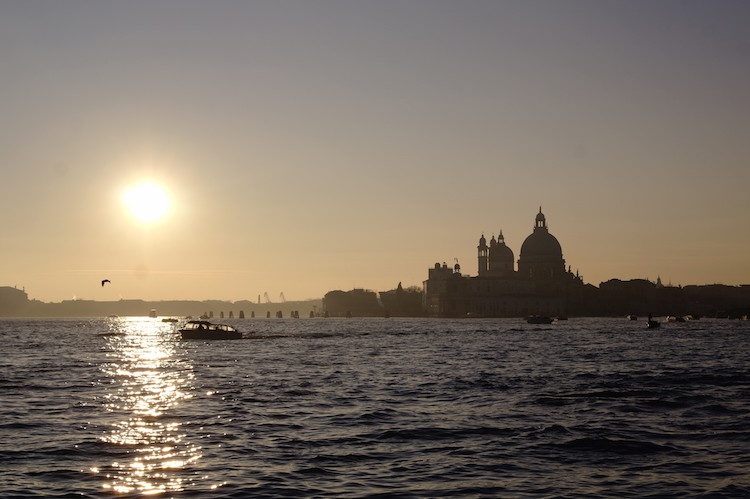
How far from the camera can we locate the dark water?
18.6 meters

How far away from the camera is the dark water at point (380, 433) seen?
61.1 feet

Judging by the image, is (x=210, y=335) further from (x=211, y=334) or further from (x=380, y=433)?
(x=380, y=433)

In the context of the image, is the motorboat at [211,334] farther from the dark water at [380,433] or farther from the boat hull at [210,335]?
the dark water at [380,433]

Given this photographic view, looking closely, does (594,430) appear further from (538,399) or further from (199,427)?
(199,427)

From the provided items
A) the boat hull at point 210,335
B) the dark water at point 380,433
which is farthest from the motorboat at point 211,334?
the dark water at point 380,433

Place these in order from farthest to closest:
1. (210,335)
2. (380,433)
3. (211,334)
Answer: (211,334) < (210,335) < (380,433)

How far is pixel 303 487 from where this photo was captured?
717 inches

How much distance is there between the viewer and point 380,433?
24672 millimetres

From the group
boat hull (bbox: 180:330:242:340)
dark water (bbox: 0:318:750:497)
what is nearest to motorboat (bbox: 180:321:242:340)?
boat hull (bbox: 180:330:242:340)

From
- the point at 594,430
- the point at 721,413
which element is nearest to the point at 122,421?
the point at 594,430

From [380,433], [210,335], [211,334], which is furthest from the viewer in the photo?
[211,334]

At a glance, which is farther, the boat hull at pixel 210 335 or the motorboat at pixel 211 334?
the motorboat at pixel 211 334

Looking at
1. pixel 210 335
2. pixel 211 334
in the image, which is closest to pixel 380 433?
pixel 210 335

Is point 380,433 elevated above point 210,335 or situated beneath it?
situated beneath
